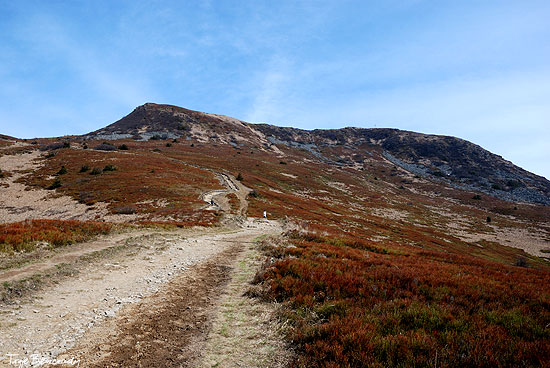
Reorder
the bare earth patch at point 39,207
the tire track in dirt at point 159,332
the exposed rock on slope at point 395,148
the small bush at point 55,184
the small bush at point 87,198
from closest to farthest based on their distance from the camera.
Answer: the tire track in dirt at point 159,332
the bare earth patch at point 39,207
the small bush at point 87,198
the small bush at point 55,184
the exposed rock on slope at point 395,148

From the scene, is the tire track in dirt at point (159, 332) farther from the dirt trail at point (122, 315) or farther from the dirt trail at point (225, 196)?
the dirt trail at point (225, 196)

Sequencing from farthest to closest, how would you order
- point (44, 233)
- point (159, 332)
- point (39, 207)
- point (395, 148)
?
point (395, 148), point (39, 207), point (44, 233), point (159, 332)

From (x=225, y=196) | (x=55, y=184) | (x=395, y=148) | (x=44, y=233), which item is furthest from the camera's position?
(x=395, y=148)

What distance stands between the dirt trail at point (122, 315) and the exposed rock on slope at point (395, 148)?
12248 centimetres

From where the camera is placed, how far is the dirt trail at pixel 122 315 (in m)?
5.82

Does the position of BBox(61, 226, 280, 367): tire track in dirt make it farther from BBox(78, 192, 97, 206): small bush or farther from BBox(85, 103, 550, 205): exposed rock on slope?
BBox(85, 103, 550, 205): exposed rock on slope

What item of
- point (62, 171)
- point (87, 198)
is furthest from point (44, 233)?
point (62, 171)

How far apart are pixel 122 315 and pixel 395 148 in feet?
694

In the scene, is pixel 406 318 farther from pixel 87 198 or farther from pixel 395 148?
pixel 395 148

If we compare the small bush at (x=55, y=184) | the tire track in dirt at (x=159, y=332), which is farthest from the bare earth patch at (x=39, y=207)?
the tire track in dirt at (x=159, y=332)

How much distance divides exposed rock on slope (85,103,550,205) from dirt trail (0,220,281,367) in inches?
4822

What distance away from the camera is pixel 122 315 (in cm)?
775

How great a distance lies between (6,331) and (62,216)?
35.4 metres

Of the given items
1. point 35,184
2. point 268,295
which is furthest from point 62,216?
point 268,295
